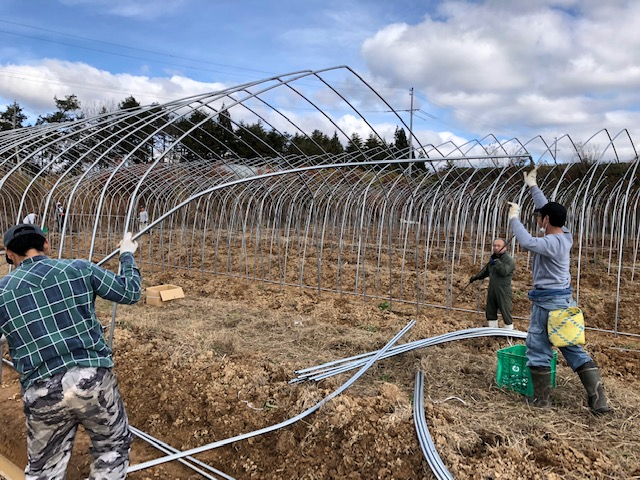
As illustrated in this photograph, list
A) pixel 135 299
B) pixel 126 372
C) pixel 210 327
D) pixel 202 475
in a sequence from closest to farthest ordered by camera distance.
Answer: pixel 135 299 < pixel 202 475 < pixel 126 372 < pixel 210 327

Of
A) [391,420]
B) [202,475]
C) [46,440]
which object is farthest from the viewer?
[391,420]

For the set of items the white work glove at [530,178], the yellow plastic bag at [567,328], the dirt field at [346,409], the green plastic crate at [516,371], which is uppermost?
the white work glove at [530,178]

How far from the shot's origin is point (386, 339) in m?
6.16

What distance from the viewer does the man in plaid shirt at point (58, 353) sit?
2.41 metres

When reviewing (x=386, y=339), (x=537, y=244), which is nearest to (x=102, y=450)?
(x=537, y=244)

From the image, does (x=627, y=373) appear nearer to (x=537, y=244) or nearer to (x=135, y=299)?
(x=537, y=244)

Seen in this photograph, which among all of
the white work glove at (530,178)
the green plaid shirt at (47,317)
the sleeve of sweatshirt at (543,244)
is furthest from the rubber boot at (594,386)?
the green plaid shirt at (47,317)

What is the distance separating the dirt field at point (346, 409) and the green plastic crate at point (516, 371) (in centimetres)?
10

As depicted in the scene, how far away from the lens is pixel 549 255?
3754mm

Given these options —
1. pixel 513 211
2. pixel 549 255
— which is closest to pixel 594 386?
pixel 549 255

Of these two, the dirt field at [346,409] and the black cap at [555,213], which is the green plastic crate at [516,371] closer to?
the dirt field at [346,409]

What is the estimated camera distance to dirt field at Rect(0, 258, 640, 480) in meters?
3.23

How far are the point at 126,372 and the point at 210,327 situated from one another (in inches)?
77.0

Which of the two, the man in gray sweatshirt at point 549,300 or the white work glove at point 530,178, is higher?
the white work glove at point 530,178
